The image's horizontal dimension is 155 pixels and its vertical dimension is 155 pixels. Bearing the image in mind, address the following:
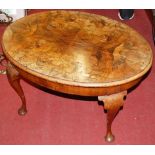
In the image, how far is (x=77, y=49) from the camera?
2145 millimetres

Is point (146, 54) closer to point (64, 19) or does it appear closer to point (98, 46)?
point (98, 46)

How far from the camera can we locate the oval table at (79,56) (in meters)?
1.95

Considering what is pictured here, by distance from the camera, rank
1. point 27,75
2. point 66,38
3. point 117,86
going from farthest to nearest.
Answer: point 66,38 → point 27,75 → point 117,86

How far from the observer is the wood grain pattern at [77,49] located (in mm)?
1956

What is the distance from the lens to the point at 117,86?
76.9 inches

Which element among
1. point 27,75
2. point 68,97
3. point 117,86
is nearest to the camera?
point 117,86

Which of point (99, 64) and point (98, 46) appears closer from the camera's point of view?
point (99, 64)

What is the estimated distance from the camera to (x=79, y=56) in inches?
82.0

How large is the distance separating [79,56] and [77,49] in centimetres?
8

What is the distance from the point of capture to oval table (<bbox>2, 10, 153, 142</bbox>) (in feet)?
6.40

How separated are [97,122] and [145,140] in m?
0.43

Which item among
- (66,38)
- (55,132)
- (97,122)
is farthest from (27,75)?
(97,122)

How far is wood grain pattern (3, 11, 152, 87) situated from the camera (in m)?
1.96
